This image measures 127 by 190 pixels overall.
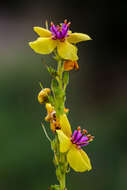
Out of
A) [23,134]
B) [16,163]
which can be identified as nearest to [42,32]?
[16,163]

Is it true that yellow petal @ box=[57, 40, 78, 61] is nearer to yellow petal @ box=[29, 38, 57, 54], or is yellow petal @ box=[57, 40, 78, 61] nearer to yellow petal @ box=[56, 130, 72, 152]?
yellow petal @ box=[29, 38, 57, 54]

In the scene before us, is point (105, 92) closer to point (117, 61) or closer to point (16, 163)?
point (117, 61)

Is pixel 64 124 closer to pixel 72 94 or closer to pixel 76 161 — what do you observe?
pixel 76 161

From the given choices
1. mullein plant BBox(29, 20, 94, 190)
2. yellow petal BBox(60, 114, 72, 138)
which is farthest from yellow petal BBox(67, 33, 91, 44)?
yellow petal BBox(60, 114, 72, 138)

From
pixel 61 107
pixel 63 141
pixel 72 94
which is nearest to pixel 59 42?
pixel 61 107

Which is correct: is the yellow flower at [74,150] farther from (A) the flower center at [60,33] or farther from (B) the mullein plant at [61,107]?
(A) the flower center at [60,33]

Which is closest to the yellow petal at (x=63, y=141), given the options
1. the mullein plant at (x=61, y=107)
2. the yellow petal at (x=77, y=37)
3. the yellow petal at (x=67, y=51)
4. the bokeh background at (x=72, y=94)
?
the mullein plant at (x=61, y=107)
